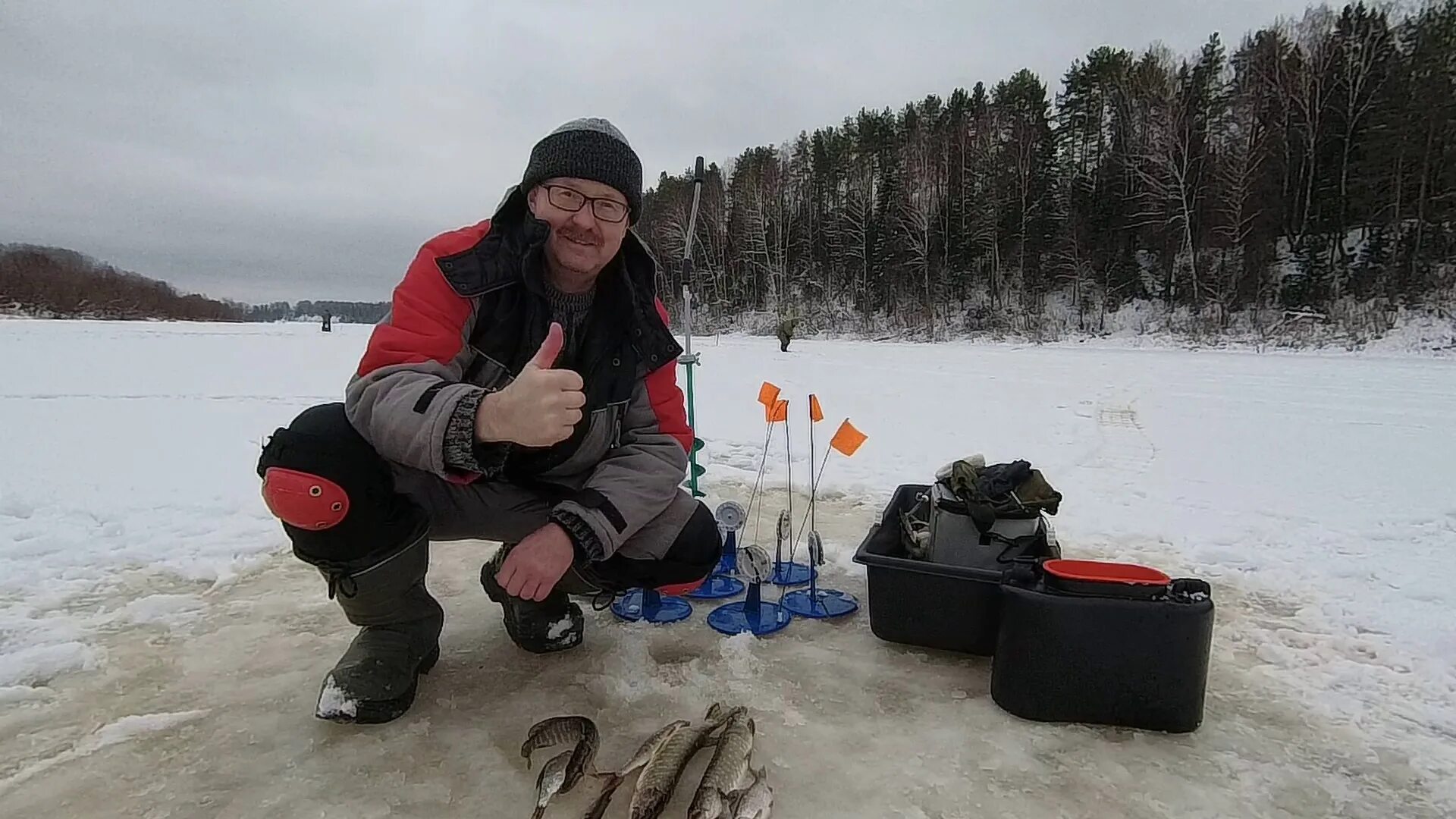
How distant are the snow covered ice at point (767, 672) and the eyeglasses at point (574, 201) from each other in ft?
3.08

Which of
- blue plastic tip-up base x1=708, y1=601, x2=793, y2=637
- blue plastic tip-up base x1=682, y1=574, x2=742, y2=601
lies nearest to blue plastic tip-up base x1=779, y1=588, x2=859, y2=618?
blue plastic tip-up base x1=708, y1=601, x2=793, y2=637

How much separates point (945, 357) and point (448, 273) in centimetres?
1047

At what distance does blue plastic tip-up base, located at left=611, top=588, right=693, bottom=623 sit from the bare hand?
0.51 m

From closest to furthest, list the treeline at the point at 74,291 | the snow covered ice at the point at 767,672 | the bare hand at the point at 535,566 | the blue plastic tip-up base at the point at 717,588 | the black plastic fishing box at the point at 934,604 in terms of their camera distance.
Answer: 1. the snow covered ice at the point at 767,672
2. the bare hand at the point at 535,566
3. the black plastic fishing box at the point at 934,604
4. the blue plastic tip-up base at the point at 717,588
5. the treeline at the point at 74,291

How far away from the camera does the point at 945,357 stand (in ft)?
36.5

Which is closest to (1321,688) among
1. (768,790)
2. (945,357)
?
(768,790)

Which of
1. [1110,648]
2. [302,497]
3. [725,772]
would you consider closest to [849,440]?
[1110,648]

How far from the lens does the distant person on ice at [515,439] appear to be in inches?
47.4

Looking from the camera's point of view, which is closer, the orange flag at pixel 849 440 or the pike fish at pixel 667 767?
the pike fish at pixel 667 767

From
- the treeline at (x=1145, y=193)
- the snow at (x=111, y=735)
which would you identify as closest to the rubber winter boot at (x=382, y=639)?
the snow at (x=111, y=735)

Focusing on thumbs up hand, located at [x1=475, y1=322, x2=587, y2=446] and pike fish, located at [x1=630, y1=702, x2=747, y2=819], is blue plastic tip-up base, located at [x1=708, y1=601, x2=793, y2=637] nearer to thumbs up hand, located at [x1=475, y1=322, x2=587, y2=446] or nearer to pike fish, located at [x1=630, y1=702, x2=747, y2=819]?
pike fish, located at [x1=630, y1=702, x2=747, y2=819]

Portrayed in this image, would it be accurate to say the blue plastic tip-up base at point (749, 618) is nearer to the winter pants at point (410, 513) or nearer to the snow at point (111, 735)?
the winter pants at point (410, 513)

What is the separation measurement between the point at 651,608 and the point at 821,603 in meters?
0.43

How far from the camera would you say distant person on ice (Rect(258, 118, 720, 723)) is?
1204 millimetres
